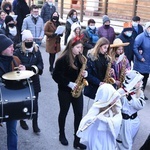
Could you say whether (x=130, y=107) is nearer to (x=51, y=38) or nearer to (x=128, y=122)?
(x=128, y=122)

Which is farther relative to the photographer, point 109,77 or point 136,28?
point 136,28

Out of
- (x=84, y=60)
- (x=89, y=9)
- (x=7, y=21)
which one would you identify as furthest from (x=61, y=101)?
(x=89, y=9)

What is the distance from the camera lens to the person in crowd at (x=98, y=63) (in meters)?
5.90

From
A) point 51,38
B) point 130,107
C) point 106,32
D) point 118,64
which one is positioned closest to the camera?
point 130,107

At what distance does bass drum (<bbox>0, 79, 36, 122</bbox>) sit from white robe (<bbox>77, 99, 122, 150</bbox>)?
67 cm

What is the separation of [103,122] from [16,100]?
3.37 feet

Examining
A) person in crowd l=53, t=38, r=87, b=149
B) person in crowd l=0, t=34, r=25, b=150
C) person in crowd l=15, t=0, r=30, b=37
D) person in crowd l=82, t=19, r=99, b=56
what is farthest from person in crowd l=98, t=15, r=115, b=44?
person in crowd l=0, t=34, r=25, b=150

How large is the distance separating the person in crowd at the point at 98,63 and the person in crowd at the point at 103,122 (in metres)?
1.57

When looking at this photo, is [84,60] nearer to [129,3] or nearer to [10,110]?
[10,110]

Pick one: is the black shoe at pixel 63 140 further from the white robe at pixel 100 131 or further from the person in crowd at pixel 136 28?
the person in crowd at pixel 136 28

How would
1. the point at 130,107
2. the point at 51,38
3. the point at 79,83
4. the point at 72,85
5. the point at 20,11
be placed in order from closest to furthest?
the point at 130,107
the point at 72,85
the point at 79,83
the point at 51,38
the point at 20,11

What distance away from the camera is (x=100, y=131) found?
4.32m

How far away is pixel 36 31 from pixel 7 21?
45.8 inches

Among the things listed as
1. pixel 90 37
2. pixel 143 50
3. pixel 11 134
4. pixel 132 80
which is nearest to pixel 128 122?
pixel 132 80
